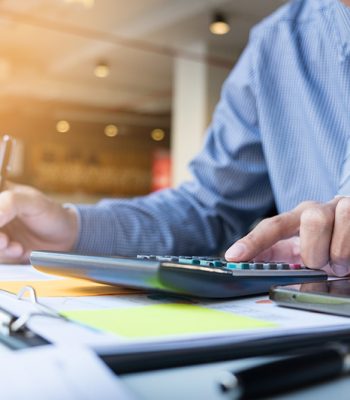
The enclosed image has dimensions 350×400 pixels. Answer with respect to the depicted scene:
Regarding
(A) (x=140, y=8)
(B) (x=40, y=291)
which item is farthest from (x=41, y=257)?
(A) (x=140, y=8)

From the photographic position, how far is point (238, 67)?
99 cm

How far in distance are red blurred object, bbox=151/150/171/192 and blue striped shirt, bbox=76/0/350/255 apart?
27.3ft

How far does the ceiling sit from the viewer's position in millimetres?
4492

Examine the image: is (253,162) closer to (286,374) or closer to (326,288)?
(326,288)

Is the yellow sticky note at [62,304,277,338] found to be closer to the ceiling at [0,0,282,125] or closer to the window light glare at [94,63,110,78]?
the ceiling at [0,0,282,125]

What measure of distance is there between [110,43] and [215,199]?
4.76 meters

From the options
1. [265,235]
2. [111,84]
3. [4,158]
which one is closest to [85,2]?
[111,84]

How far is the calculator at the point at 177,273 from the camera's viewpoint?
0.32 metres

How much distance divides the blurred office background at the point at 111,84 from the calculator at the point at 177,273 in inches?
50.9

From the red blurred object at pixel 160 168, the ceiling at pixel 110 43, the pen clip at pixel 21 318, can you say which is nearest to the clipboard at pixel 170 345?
the pen clip at pixel 21 318

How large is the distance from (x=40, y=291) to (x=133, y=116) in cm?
874

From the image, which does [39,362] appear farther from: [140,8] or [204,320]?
[140,8]

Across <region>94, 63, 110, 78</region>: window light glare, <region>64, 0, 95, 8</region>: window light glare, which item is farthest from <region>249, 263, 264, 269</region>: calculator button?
<region>94, 63, 110, 78</region>: window light glare

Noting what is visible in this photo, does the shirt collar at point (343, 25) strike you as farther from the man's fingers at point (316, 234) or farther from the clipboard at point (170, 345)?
the clipboard at point (170, 345)
